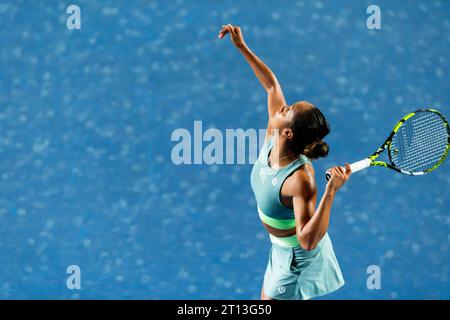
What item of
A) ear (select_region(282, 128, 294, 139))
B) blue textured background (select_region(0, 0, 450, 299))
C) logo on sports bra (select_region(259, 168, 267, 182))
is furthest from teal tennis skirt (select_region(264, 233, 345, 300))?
blue textured background (select_region(0, 0, 450, 299))

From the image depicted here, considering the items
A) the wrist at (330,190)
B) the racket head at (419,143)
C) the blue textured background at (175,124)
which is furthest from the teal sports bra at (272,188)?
the blue textured background at (175,124)

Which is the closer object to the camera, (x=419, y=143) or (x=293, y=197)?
(x=293, y=197)

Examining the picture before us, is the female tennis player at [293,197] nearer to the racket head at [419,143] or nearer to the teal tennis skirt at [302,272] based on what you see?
the teal tennis skirt at [302,272]

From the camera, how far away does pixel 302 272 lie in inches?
88.4

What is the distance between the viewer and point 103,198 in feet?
10.1

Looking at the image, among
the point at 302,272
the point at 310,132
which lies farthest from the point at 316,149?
the point at 302,272

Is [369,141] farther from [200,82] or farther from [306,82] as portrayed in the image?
[200,82]

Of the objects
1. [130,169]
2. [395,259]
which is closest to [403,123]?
[395,259]

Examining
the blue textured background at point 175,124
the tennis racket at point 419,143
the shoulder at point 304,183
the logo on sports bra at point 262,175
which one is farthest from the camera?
the blue textured background at point 175,124

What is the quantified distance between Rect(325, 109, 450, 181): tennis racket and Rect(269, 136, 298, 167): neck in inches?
10.9

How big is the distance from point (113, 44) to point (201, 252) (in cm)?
88

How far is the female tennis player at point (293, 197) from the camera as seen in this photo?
2.01 metres

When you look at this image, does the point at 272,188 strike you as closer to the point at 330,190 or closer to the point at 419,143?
the point at 330,190

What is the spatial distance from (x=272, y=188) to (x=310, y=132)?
192 millimetres
